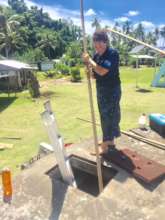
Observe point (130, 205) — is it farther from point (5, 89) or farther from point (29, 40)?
point (29, 40)

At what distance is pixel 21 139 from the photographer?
21.8ft

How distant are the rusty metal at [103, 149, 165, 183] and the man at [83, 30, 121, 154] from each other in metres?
0.18

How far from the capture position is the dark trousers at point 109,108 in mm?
3373

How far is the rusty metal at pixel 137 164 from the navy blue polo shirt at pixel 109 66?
0.88 meters

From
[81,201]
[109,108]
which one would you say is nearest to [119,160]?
[109,108]

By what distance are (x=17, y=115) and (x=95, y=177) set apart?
6.21 m

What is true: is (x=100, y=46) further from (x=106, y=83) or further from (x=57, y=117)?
(x=57, y=117)

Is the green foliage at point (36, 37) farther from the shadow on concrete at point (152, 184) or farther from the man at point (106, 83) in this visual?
the shadow on concrete at point (152, 184)

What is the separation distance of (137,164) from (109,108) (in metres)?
0.76

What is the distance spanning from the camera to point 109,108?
135 inches

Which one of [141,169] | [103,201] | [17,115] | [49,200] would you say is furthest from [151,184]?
[17,115]

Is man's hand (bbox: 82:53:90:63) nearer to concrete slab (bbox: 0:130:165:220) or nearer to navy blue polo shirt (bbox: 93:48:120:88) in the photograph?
navy blue polo shirt (bbox: 93:48:120:88)

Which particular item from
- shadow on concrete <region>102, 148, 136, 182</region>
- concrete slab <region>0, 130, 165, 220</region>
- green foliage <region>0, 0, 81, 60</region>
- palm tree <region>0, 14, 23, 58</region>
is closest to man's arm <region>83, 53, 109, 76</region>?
shadow on concrete <region>102, 148, 136, 182</region>

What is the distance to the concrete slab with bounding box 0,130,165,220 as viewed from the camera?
2596 millimetres
